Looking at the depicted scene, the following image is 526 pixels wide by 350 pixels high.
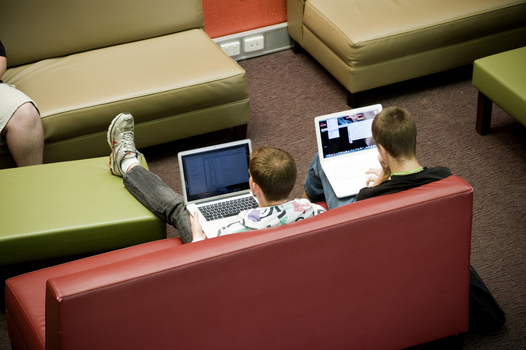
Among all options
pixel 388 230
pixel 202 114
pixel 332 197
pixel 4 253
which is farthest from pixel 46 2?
pixel 388 230

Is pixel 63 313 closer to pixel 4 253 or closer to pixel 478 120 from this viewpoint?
pixel 4 253

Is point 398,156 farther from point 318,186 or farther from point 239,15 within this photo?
point 239,15

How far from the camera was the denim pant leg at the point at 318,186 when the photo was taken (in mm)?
2188

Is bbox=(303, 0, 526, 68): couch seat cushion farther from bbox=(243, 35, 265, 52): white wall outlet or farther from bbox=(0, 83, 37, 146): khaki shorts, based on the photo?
bbox=(0, 83, 37, 146): khaki shorts

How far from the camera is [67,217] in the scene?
2170 mm

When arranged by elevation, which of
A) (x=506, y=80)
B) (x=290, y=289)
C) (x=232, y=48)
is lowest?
(x=232, y=48)

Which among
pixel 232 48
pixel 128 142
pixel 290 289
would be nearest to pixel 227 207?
pixel 128 142

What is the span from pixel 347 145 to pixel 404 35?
129 cm

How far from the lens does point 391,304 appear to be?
67.3 inches

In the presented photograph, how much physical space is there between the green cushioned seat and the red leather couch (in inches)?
12.2

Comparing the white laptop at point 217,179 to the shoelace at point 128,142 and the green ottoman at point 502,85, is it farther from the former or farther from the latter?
the green ottoman at point 502,85

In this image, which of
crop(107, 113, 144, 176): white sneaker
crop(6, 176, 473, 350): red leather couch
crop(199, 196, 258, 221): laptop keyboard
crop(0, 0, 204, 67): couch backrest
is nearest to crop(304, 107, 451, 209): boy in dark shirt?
crop(6, 176, 473, 350): red leather couch

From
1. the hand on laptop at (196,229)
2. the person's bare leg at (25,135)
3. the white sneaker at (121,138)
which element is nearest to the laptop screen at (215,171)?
the hand on laptop at (196,229)

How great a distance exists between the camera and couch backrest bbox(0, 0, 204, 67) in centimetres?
307
